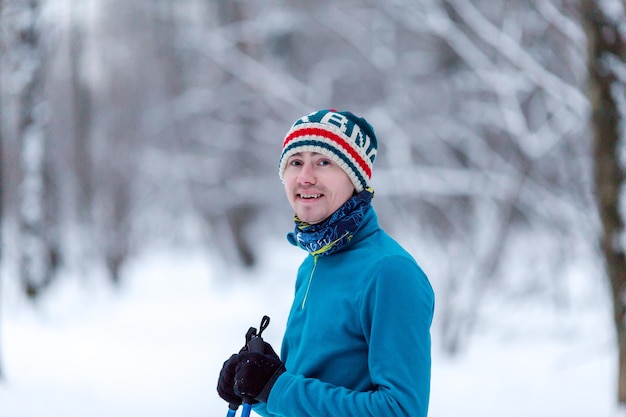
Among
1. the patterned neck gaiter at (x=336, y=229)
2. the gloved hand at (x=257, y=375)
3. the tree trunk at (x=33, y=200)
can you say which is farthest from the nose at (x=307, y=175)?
the tree trunk at (x=33, y=200)

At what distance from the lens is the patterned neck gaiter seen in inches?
73.9

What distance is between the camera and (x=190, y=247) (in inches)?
1137

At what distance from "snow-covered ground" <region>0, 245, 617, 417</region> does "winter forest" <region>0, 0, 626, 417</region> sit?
0.55 feet

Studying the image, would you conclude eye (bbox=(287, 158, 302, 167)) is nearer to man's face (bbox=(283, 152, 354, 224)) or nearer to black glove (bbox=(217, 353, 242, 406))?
man's face (bbox=(283, 152, 354, 224))

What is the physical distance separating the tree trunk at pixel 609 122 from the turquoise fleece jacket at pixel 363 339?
3.81m

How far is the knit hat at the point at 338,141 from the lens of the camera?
1.92m

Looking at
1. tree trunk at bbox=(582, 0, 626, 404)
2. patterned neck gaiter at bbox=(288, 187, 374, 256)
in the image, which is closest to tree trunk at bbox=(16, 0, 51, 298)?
tree trunk at bbox=(582, 0, 626, 404)

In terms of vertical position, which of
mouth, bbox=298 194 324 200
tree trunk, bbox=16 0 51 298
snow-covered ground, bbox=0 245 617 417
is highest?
tree trunk, bbox=16 0 51 298

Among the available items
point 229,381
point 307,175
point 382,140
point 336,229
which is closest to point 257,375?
point 229,381

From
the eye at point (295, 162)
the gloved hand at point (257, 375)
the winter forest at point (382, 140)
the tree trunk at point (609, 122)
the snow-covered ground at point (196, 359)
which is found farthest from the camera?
the winter forest at point (382, 140)

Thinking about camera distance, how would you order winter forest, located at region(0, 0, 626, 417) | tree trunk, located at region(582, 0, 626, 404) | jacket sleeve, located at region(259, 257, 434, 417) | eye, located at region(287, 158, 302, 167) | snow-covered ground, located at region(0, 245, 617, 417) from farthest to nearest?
winter forest, located at region(0, 0, 626, 417)
snow-covered ground, located at region(0, 245, 617, 417)
tree trunk, located at region(582, 0, 626, 404)
eye, located at region(287, 158, 302, 167)
jacket sleeve, located at region(259, 257, 434, 417)

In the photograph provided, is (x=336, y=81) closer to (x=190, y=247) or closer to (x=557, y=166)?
(x=557, y=166)

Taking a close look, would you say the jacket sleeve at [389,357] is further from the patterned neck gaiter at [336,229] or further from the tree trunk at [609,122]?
the tree trunk at [609,122]

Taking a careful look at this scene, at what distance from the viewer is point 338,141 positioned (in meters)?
1.92
